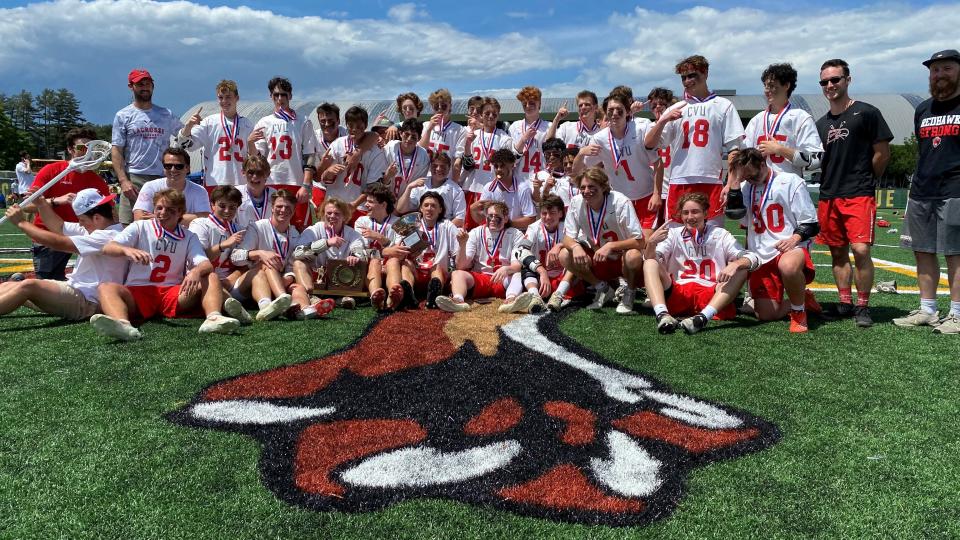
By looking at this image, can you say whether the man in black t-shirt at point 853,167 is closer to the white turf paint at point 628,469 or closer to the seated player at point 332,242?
the white turf paint at point 628,469

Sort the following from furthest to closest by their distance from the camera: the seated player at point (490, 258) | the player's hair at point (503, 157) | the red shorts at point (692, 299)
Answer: the player's hair at point (503, 157) → the seated player at point (490, 258) → the red shorts at point (692, 299)

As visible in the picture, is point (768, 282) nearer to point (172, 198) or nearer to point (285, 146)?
point (172, 198)

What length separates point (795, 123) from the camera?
587 centimetres

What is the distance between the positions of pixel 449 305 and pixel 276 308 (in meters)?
1.59

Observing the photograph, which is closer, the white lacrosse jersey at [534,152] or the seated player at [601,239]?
the seated player at [601,239]

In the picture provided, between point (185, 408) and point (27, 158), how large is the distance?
1585cm

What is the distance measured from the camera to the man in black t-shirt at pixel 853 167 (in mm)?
5594

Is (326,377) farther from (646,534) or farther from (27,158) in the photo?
(27,158)

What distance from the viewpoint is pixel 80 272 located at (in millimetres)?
5531

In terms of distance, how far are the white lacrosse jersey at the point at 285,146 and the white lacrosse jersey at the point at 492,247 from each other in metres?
2.31

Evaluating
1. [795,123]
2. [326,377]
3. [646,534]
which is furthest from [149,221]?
[795,123]

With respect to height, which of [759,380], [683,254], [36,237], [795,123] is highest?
[795,123]

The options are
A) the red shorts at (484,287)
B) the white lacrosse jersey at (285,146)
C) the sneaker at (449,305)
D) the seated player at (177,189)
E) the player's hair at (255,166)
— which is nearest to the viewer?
the sneaker at (449,305)

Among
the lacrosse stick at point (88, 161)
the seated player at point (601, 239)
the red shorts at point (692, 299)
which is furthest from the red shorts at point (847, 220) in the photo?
the lacrosse stick at point (88, 161)
